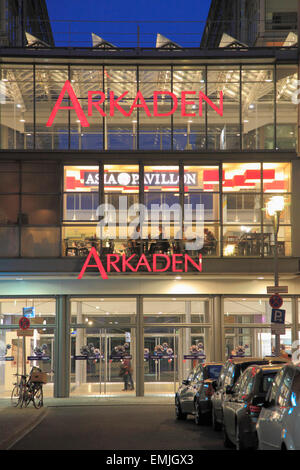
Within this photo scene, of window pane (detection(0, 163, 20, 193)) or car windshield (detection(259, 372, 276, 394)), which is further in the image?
window pane (detection(0, 163, 20, 193))

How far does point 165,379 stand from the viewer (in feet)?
114

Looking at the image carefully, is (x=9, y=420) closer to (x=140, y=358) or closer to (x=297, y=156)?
(x=140, y=358)

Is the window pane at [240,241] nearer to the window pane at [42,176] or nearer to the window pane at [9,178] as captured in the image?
the window pane at [42,176]

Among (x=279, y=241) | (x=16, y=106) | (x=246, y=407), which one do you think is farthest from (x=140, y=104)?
(x=246, y=407)

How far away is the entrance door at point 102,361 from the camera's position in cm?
3444

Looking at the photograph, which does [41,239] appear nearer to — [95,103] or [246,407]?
[95,103]

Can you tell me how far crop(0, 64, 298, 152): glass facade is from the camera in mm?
34844

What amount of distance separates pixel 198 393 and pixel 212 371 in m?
1.26

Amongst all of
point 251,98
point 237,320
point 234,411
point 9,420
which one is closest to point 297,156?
point 251,98

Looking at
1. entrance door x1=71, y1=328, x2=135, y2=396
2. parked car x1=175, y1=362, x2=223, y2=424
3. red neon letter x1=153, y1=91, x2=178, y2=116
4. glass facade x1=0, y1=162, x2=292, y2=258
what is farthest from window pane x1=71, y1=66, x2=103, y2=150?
parked car x1=175, y1=362, x2=223, y2=424

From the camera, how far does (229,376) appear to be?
733 inches

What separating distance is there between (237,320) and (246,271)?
235 cm

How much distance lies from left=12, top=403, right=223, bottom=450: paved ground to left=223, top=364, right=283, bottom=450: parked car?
34.3 inches

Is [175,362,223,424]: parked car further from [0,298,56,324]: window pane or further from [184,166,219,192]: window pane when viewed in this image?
[184,166,219,192]: window pane
